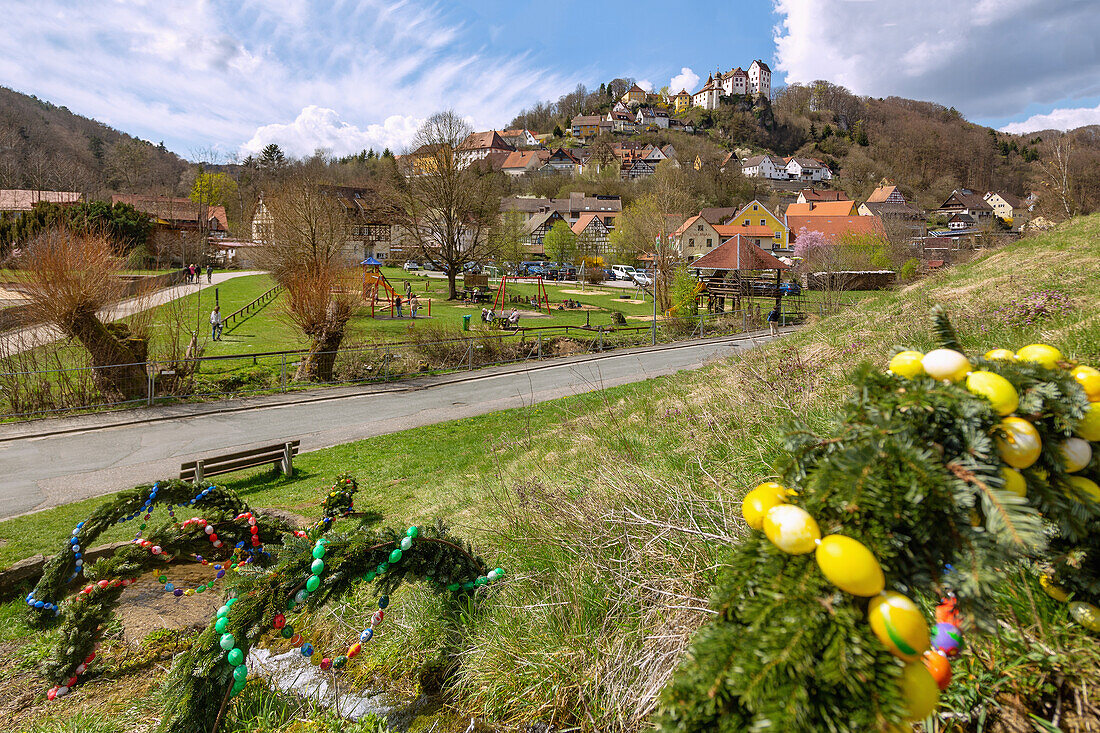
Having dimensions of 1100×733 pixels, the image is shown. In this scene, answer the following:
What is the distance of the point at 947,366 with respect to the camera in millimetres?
1368

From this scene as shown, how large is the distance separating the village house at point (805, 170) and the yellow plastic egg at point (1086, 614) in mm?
155209

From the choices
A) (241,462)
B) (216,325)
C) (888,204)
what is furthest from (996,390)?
(888,204)

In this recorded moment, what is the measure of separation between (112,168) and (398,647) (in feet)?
311

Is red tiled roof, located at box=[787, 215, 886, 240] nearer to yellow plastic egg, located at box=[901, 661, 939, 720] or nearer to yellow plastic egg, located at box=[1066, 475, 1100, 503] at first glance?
yellow plastic egg, located at box=[1066, 475, 1100, 503]

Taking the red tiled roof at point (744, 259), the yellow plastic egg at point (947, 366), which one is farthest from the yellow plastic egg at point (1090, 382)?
the red tiled roof at point (744, 259)

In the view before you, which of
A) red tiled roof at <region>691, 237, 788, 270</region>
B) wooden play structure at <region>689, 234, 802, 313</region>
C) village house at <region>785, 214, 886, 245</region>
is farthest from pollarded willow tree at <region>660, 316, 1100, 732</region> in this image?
village house at <region>785, 214, 886, 245</region>

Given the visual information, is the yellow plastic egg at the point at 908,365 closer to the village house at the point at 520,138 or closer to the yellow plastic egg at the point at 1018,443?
the yellow plastic egg at the point at 1018,443

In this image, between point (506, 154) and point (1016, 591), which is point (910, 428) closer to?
point (1016, 591)

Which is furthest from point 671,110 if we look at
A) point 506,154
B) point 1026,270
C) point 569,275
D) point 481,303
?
point 1026,270

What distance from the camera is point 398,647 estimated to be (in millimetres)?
3338

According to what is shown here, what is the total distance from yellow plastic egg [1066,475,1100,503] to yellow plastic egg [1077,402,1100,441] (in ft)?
0.34

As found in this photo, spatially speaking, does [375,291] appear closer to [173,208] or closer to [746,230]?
[173,208]

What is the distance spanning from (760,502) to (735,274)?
38.1 meters

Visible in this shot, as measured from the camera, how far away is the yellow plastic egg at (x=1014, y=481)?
4.07ft
